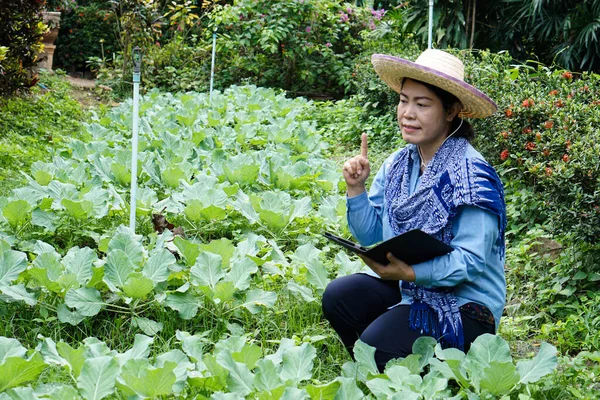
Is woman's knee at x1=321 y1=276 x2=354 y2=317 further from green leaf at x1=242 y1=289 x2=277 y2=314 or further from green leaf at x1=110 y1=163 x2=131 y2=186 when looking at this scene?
green leaf at x1=110 y1=163 x2=131 y2=186

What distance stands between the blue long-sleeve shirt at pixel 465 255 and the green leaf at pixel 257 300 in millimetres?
517

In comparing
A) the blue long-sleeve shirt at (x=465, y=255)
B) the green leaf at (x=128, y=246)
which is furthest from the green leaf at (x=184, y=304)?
the blue long-sleeve shirt at (x=465, y=255)

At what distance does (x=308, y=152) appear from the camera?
6.25 metres

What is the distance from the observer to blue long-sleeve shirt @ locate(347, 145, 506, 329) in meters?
2.48

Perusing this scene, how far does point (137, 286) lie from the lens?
2.99 metres

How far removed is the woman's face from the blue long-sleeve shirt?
0.12m

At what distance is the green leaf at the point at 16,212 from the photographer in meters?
3.84

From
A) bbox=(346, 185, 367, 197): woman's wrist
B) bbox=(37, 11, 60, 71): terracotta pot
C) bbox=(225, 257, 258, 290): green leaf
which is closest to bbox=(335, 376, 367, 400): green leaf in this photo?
bbox=(346, 185, 367, 197): woman's wrist

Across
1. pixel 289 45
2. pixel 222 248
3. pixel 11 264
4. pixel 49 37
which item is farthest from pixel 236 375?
pixel 49 37

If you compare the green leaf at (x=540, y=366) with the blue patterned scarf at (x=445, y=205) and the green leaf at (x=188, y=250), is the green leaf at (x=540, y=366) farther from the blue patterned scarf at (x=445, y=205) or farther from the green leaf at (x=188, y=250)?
the green leaf at (x=188, y=250)

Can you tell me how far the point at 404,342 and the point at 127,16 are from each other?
9.14 m

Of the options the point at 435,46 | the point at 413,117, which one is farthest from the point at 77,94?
the point at 413,117

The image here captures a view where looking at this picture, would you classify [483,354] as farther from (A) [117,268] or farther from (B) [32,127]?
(B) [32,127]

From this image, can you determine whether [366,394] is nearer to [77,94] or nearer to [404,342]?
[404,342]
